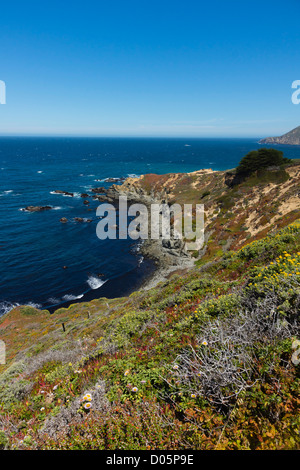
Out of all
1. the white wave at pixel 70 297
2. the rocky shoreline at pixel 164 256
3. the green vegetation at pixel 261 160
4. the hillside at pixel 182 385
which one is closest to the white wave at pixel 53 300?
the white wave at pixel 70 297

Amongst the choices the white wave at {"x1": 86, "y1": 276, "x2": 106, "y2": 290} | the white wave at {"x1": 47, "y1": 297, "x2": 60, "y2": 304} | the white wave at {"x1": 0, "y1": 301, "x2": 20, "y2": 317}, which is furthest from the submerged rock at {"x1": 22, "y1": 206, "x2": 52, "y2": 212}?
the white wave at {"x1": 47, "y1": 297, "x2": 60, "y2": 304}

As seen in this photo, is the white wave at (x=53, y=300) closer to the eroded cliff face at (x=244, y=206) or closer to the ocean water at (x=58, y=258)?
the ocean water at (x=58, y=258)

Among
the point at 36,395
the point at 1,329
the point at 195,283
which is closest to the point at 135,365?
the point at 36,395

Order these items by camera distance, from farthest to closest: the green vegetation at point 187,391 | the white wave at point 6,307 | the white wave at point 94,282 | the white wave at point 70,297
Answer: the white wave at point 94,282, the white wave at point 70,297, the white wave at point 6,307, the green vegetation at point 187,391

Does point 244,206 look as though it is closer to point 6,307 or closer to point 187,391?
point 6,307

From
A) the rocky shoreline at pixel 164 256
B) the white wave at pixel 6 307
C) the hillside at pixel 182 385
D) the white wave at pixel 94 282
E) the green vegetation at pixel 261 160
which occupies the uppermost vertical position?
the green vegetation at pixel 261 160

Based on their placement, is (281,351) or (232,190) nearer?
(281,351)

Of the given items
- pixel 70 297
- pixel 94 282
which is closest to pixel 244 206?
pixel 94 282

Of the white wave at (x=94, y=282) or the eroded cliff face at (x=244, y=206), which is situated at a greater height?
the eroded cliff face at (x=244, y=206)
